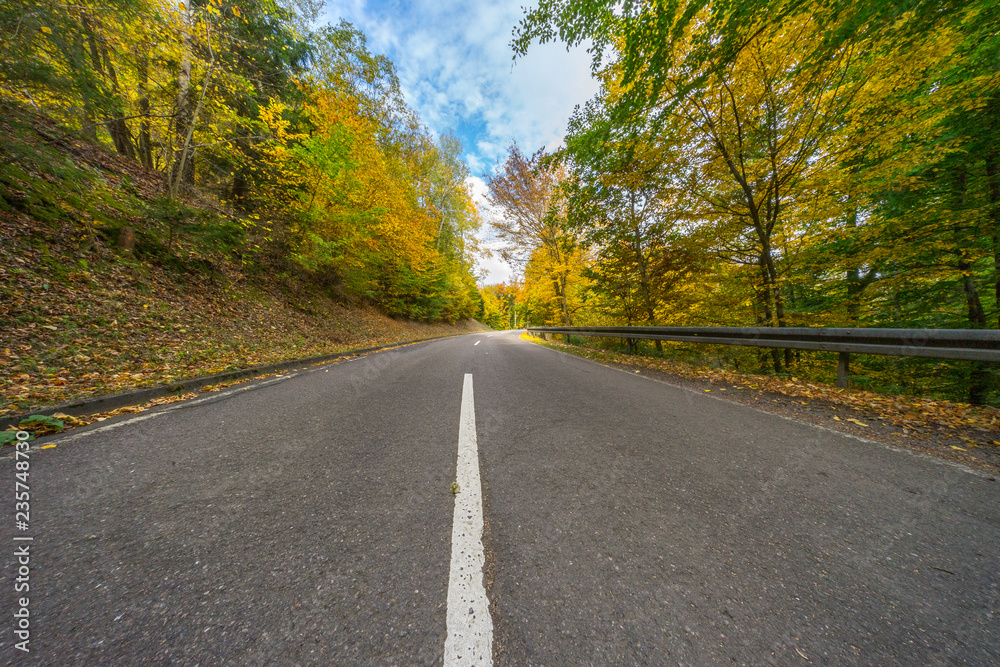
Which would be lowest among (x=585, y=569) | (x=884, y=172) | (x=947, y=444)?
(x=947, y=444)

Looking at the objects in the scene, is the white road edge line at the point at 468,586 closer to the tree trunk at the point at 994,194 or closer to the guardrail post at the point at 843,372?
the guardrail post at the point at 843,372

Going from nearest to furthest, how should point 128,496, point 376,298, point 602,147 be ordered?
1. point 128,496
2. point 602,147
3. point 376,298

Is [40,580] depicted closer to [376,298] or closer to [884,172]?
[884,172]

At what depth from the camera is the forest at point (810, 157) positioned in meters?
4.31

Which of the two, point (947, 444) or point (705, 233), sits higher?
point (705, 233)

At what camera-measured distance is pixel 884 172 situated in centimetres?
486

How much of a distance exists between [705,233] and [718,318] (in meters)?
2.21

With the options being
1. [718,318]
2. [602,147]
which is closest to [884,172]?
[718,318]

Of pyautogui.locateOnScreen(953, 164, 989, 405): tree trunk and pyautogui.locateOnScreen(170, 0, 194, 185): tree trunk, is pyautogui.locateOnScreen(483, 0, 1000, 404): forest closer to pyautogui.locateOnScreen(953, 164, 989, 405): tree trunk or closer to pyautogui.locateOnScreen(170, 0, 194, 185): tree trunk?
pyautogui.locateOnScreen(953, 164, 989, 405): tree trunk

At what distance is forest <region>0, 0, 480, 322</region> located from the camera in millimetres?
5184

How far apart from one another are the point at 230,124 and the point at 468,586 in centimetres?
1179

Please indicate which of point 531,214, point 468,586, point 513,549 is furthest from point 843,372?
point 531,214

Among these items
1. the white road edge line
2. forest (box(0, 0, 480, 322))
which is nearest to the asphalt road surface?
the white road edge line

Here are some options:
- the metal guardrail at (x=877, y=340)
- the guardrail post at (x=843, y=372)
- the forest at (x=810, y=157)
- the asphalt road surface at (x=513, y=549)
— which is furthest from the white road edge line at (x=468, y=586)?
the forest at (x=810, y=157)
